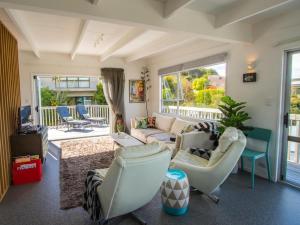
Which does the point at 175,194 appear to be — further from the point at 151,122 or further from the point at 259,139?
the point at 151,122

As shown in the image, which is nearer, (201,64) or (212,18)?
(212,18)

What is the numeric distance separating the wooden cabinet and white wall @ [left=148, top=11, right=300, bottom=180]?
3.60m

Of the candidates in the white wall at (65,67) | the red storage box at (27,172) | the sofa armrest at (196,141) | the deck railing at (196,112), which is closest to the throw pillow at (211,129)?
the sofa armrest at (196,141)

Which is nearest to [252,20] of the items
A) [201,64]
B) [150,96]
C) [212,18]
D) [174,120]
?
[212,18]

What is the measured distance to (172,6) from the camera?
2.38 m

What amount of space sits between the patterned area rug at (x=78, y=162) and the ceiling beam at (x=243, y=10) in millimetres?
3065

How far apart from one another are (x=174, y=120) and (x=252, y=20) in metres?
2.60

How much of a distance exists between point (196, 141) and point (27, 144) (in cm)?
297

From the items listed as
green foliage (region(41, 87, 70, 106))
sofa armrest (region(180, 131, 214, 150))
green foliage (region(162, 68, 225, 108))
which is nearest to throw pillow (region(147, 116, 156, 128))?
green foliage (region(162, 68, 225, 108))

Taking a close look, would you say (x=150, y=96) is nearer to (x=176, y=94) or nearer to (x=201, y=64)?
(x=176, y=94)

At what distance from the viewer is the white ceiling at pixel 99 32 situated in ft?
8.64

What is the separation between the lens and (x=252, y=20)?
313 cm

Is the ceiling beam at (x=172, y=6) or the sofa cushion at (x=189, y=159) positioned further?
the sofa cushion at (x=189, y=159)

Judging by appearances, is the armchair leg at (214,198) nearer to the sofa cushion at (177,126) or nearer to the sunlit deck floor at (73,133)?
the sofa cushion at (177,126)
